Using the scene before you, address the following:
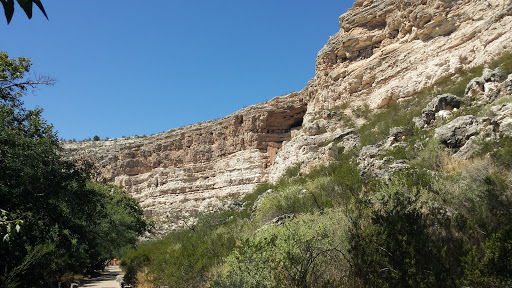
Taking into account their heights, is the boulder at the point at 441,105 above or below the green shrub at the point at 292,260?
above

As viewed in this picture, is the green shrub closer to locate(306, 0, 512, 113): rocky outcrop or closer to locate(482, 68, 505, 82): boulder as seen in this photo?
locate(482, 68, 505, 82): boulder

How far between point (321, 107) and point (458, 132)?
1803 cm

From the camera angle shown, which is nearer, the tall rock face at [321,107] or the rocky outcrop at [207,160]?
the tall rock face at [321,107]

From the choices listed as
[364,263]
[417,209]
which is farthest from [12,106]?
[417,209]

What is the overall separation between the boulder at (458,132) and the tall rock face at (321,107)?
7823mm

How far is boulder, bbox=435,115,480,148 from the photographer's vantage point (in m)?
11.6

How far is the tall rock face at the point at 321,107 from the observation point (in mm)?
20922

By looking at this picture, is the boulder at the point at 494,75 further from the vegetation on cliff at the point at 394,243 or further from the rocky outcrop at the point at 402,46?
the vegetation on cliff at the point at 394,243

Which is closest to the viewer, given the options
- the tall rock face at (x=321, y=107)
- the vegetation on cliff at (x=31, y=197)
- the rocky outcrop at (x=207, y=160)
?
the vegetation on cliff at (x=31, y=197)

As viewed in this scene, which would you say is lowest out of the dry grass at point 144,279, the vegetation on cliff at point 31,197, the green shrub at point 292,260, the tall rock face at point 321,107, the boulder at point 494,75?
the dry grass at point 144,279

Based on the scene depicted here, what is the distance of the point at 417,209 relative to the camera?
620cm

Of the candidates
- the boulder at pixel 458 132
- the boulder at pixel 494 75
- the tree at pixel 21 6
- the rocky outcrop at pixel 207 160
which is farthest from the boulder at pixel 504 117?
the rocky outcrop at pixel 207 160

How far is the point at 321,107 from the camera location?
2977cm

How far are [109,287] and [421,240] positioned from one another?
1455 centimetres
